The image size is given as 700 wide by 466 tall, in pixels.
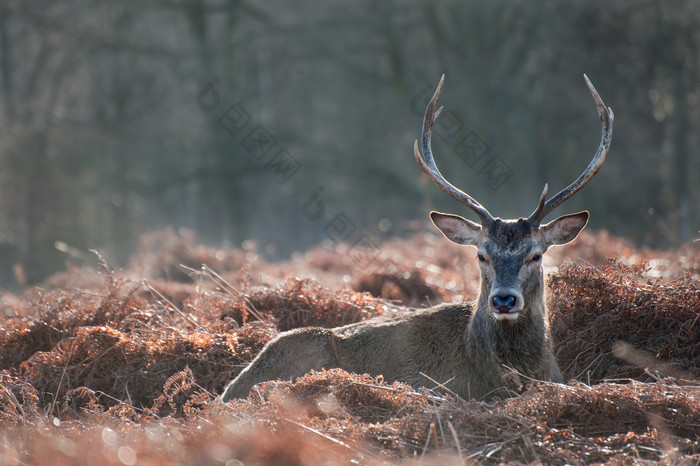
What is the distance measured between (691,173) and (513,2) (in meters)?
7.93

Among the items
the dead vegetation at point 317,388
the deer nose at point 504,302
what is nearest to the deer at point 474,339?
the deer nose at point 504,302

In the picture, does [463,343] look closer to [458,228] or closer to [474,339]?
[474,339]

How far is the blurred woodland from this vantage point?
63.7 feet

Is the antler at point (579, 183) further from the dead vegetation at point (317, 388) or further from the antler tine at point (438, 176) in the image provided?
the dead vegetation at point (317, 388)

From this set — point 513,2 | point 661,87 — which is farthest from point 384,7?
point 661,87

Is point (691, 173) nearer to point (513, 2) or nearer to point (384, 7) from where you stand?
point (513, 2)

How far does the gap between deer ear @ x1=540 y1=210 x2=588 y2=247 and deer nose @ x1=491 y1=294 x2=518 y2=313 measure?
865 millimetres

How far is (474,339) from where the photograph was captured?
5449 millimetres

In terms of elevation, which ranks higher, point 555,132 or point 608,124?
point 555,132

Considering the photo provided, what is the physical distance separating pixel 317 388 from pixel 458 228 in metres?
2.01

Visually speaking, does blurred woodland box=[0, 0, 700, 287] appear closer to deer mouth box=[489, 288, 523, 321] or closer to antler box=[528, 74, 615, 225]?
antler box=[528, 74, 615, 225]

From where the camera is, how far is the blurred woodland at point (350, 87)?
63.7 ft

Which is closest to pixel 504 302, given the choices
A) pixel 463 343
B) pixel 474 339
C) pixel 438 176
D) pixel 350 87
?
pixel 474 339

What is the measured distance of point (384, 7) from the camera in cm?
2528
